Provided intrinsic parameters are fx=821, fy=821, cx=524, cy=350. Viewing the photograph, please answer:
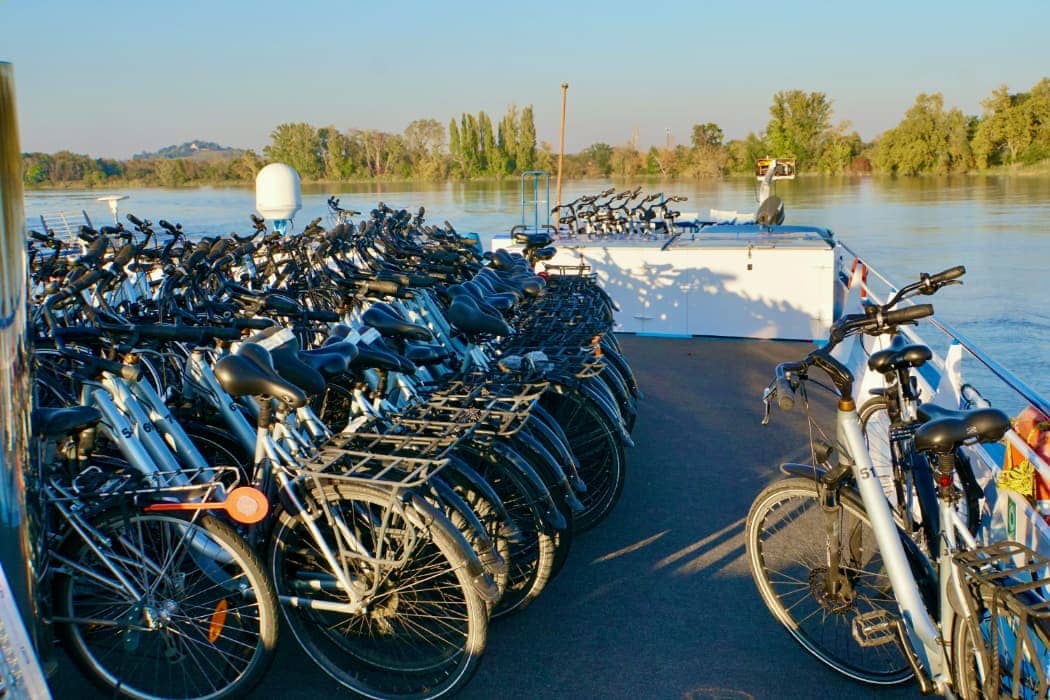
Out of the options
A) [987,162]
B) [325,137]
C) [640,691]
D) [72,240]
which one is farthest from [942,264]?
[987,162]

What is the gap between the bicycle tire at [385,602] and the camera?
7.45 feet

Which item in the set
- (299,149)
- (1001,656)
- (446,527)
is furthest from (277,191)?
(299,149)

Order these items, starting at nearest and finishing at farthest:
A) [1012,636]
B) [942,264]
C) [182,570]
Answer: [1012,636] → [182,570] → [942,264]

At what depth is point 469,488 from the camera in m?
2.66

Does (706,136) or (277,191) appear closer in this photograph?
(277,191)

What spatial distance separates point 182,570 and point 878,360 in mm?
2142

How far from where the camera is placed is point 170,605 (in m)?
2.34

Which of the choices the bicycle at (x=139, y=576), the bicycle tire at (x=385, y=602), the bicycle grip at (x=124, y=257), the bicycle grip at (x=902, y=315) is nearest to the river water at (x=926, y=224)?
the bicycle at (x=139, y=576)

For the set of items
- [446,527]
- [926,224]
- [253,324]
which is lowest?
[446,527]

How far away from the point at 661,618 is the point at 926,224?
2765cm

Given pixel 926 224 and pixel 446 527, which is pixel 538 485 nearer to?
pixel 446 527

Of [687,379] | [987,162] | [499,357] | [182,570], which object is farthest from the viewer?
[987,162]

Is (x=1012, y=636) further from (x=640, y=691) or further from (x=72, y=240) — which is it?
(x=72, y=240)

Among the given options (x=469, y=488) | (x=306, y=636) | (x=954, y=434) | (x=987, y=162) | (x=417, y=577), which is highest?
(x=987, y=162)
